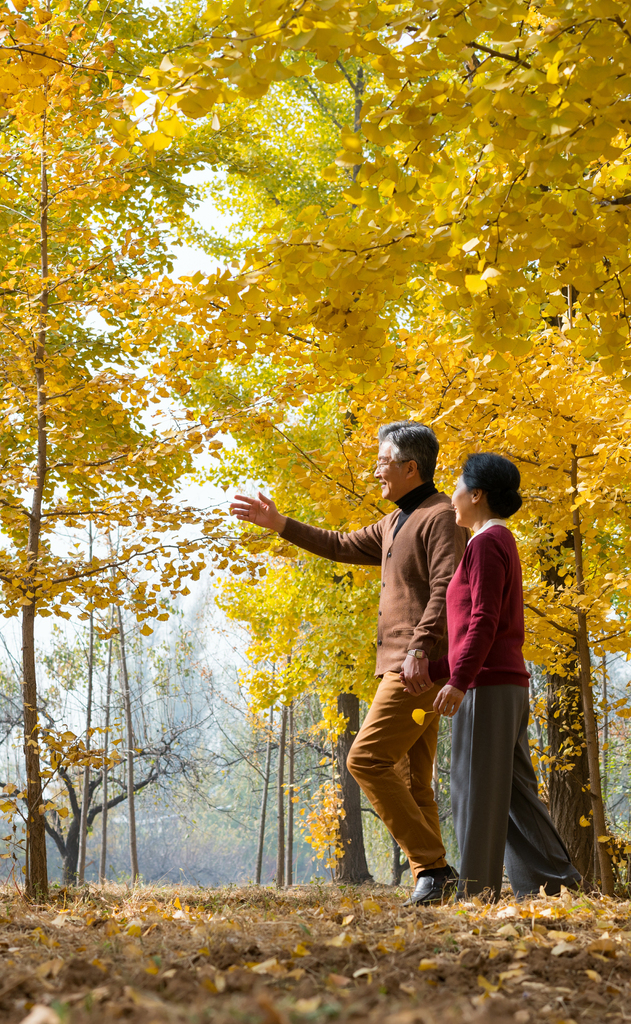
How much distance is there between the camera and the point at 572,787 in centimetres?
636

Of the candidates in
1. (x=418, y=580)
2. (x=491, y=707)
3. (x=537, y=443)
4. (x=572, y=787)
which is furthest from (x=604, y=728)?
(x=491, y=707)

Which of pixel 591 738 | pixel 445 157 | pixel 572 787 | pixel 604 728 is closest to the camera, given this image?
pixel 445 157

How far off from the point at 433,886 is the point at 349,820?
839 cm

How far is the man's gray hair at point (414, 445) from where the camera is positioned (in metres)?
3.38

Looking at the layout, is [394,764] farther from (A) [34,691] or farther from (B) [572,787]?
(B) [572,787]

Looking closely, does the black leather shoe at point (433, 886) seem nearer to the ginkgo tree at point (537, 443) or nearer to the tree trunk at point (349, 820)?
the ginkgo tree at point (537, 443)

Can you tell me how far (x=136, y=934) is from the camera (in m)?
2.19

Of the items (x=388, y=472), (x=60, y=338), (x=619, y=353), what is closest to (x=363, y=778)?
(x=388, y=472)

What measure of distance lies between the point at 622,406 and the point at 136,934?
3.01m

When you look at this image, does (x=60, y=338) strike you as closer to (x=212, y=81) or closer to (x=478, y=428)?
(x=478, y=428)

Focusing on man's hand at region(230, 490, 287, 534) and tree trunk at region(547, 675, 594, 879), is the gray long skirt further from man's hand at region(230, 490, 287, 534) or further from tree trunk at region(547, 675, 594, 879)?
tree trunk at region(547, 675, 594, 879)

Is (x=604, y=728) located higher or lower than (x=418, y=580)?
lower

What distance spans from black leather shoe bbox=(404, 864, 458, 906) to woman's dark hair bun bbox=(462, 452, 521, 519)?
1.46 meters

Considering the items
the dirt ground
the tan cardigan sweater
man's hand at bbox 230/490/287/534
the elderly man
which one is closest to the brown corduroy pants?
the elderly man
